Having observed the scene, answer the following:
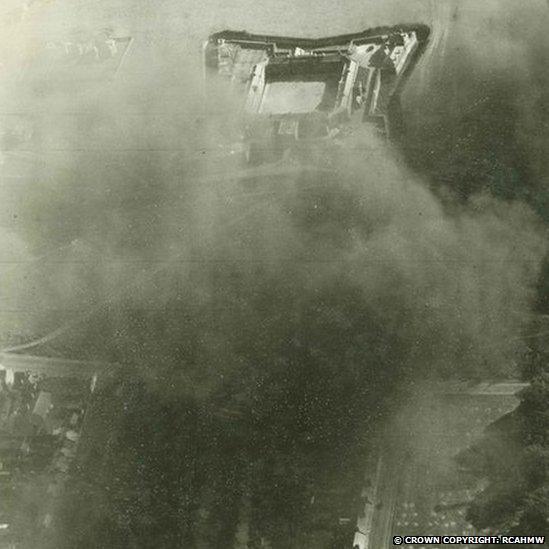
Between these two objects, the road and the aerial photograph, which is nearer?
the road

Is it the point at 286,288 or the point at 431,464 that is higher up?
the point at 286,288

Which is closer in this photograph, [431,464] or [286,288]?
[431,464]

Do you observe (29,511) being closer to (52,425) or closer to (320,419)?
(52,425)

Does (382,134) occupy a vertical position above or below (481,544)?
above

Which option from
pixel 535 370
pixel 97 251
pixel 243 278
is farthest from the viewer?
pixel 97 251

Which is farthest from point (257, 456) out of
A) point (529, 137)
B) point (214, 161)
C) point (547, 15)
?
point (547, 15)

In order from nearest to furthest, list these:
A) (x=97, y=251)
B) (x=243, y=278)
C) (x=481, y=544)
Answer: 1. (x=481, y=544)
2. (x=243, y=278)
3. (x=97, y=251)

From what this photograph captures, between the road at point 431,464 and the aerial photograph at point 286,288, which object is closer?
the road at point 431,464

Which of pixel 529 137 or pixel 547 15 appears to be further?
pixel 547 15
